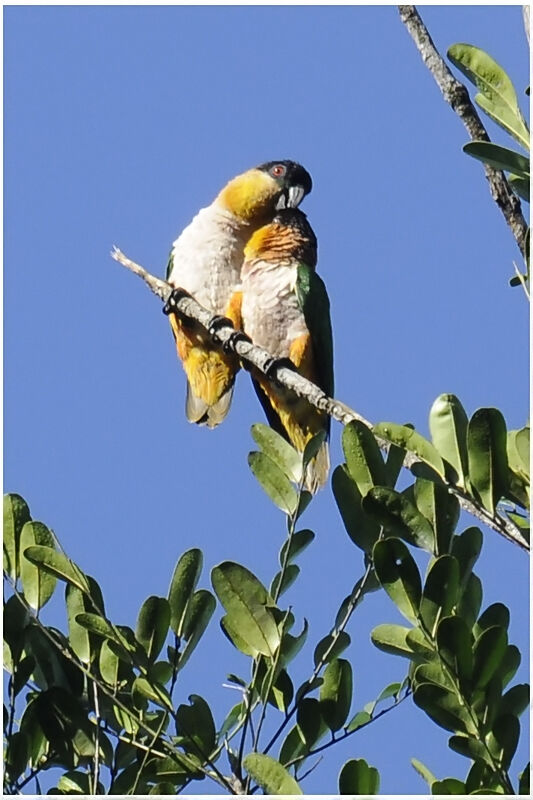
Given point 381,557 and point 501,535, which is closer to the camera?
point 501,535

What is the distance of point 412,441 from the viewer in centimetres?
233

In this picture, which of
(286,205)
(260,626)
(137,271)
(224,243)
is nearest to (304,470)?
(260,626)

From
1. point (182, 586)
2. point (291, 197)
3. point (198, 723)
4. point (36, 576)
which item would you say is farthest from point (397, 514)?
point (291, 197)

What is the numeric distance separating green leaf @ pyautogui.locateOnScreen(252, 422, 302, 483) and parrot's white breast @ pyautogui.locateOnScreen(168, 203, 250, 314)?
2.61 m

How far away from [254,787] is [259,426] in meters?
0.87

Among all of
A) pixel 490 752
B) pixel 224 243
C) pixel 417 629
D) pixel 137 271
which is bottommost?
pixel 490 752

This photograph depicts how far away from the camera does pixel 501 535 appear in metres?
2.08

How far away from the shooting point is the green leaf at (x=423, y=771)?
2.31m

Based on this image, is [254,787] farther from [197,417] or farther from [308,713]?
[197,417]

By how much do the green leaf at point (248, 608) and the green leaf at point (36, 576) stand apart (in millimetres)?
399

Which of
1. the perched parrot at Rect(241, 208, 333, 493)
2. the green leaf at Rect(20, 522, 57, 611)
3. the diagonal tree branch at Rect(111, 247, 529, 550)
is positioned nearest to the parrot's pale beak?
the perched parrot at Rect(241, 208, 333, 493)

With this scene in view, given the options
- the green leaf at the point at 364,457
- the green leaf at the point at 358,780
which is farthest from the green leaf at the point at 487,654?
the green leaf at the point at 364,457

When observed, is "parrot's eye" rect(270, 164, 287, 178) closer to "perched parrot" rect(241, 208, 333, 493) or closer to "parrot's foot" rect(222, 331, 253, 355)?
"perched parrot" rect(241, 208, 333, 493)

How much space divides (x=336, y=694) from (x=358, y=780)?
1.30 ft
